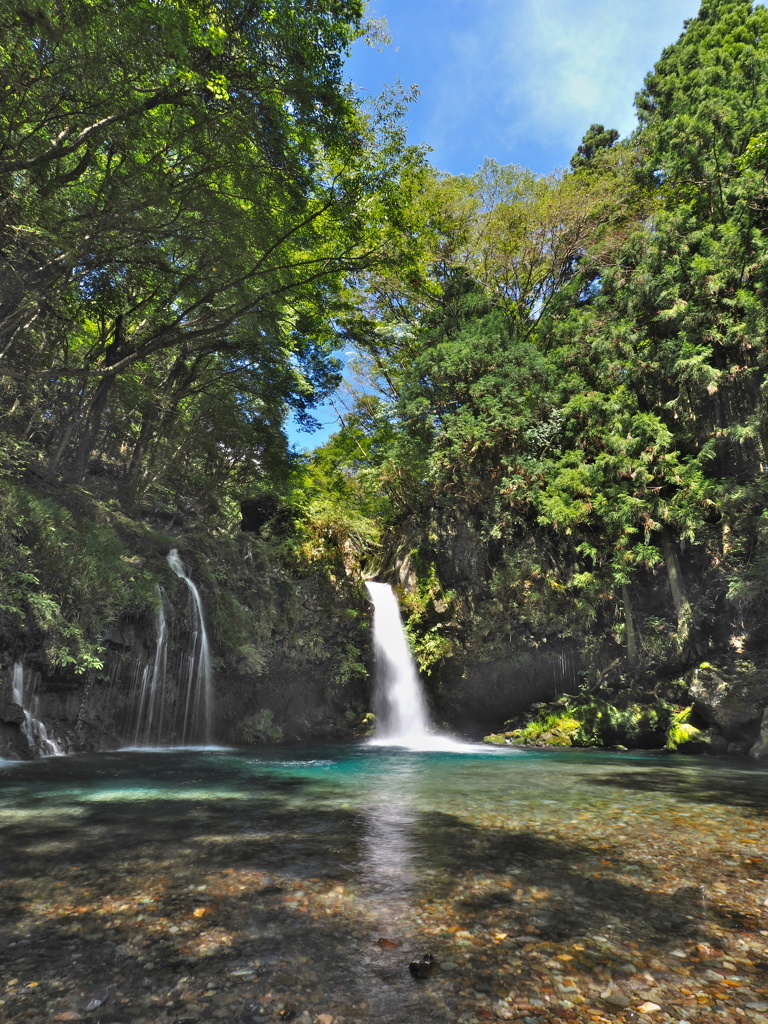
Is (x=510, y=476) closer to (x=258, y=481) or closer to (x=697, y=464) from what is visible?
(x=697, y=464)

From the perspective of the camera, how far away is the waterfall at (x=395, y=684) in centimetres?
1698

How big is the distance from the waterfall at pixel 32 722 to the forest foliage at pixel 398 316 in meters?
2.75

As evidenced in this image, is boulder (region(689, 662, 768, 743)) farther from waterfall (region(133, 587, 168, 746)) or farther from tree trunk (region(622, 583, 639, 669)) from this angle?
waterfall (region(133, 587, 168, 746))

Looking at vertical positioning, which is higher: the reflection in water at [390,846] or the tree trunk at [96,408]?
the tree trunk at [96,408]

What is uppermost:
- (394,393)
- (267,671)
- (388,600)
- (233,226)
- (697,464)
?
(394,393)

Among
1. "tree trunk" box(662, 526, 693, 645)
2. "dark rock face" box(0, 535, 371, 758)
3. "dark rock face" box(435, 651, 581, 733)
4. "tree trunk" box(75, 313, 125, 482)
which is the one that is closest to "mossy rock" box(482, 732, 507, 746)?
"dark rock face" box(435, 651, 581, 733)

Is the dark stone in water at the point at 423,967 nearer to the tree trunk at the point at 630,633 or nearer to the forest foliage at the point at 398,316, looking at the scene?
the forest foliage at the point at 398,316

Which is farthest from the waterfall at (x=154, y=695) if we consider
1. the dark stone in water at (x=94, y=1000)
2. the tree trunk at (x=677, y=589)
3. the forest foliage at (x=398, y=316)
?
the tree trunk at (x=677, y=589)

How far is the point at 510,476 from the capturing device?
16.8m

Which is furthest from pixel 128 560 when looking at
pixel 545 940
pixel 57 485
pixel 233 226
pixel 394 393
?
pixel 394 393

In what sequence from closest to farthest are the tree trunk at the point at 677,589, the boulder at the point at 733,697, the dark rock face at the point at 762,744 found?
1. the dark rock face at the point at 762,744
2. the boulder at the point at 733,697
3. the tree trunk at the point at 677,589

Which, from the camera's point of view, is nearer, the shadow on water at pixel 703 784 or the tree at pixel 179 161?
the shadow on water at pixel 703 784

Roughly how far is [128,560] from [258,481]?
5.82m

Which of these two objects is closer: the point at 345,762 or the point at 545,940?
the point at 545,940
